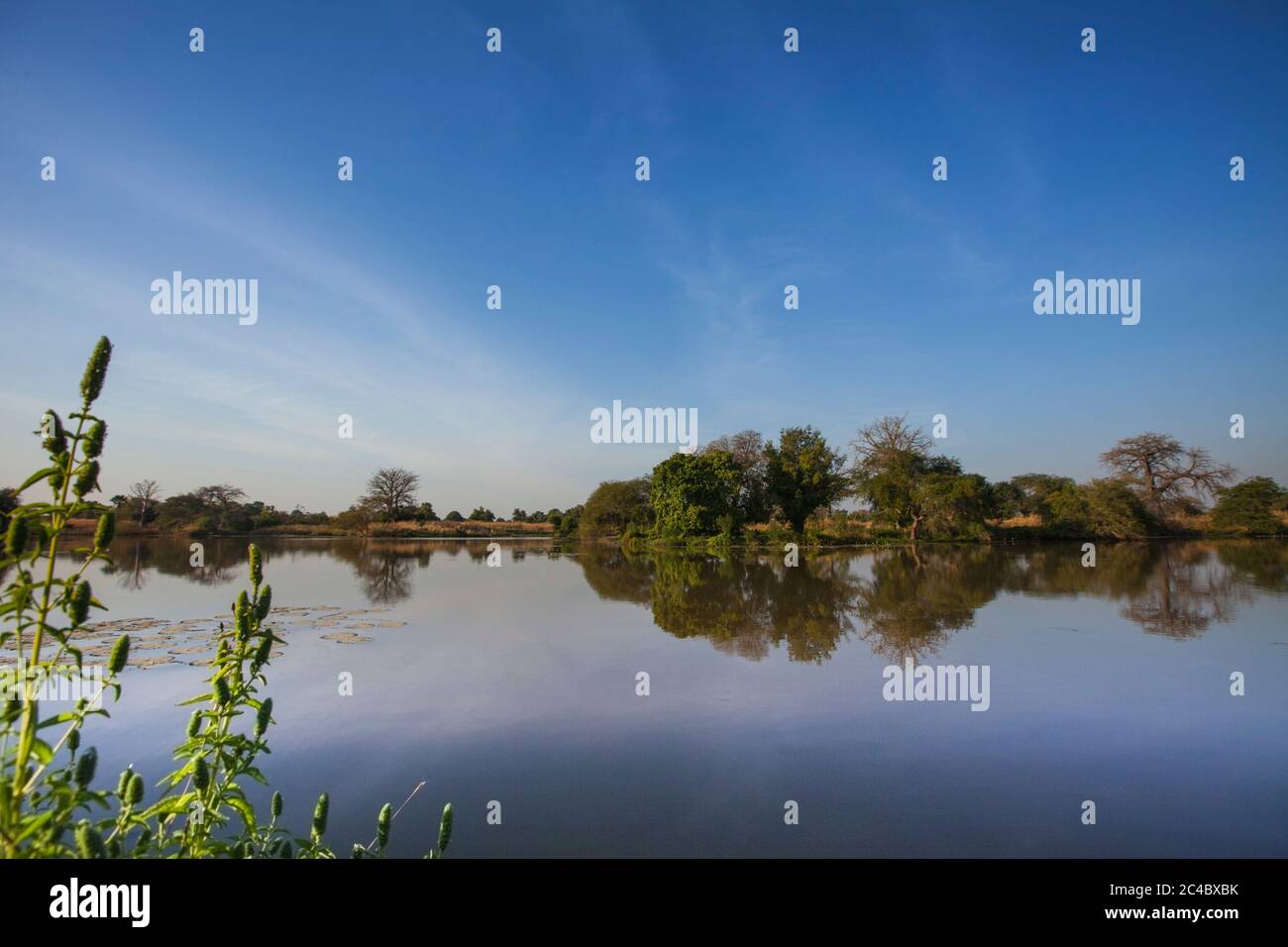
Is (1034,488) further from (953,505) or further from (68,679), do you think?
(68,679)

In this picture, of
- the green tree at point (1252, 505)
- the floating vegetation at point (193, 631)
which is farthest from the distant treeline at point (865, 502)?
the floating vegetation at point (193, 631)

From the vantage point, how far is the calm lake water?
307 centimetres

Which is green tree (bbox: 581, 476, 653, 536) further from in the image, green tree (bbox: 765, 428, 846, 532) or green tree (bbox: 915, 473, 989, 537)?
green tree (bbox: 915, 473, 989, 537)

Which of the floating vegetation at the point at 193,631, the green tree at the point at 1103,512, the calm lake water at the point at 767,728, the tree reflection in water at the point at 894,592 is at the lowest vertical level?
the tree reflection in water at the point at 894,592

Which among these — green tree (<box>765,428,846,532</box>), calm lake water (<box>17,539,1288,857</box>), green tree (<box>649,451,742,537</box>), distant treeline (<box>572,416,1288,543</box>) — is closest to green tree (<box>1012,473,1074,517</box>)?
distant treeline (<box>572,416,1288,543</box>)

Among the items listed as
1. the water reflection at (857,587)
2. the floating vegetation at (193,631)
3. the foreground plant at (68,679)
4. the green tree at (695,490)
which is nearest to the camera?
the foreground plant at (68,679)

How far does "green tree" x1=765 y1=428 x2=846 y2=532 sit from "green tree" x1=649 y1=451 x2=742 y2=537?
141 inches

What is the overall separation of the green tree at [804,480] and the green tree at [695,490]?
11.7 ft

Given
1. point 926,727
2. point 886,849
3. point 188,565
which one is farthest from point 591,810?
point 188,565

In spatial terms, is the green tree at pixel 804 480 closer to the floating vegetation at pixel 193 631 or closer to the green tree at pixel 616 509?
the green tree at pixel 616 509

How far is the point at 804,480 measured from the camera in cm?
3484

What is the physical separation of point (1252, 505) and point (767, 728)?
1519 inches

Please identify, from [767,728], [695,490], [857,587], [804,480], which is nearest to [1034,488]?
[804,480]

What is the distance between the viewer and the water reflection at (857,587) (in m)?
7.99
